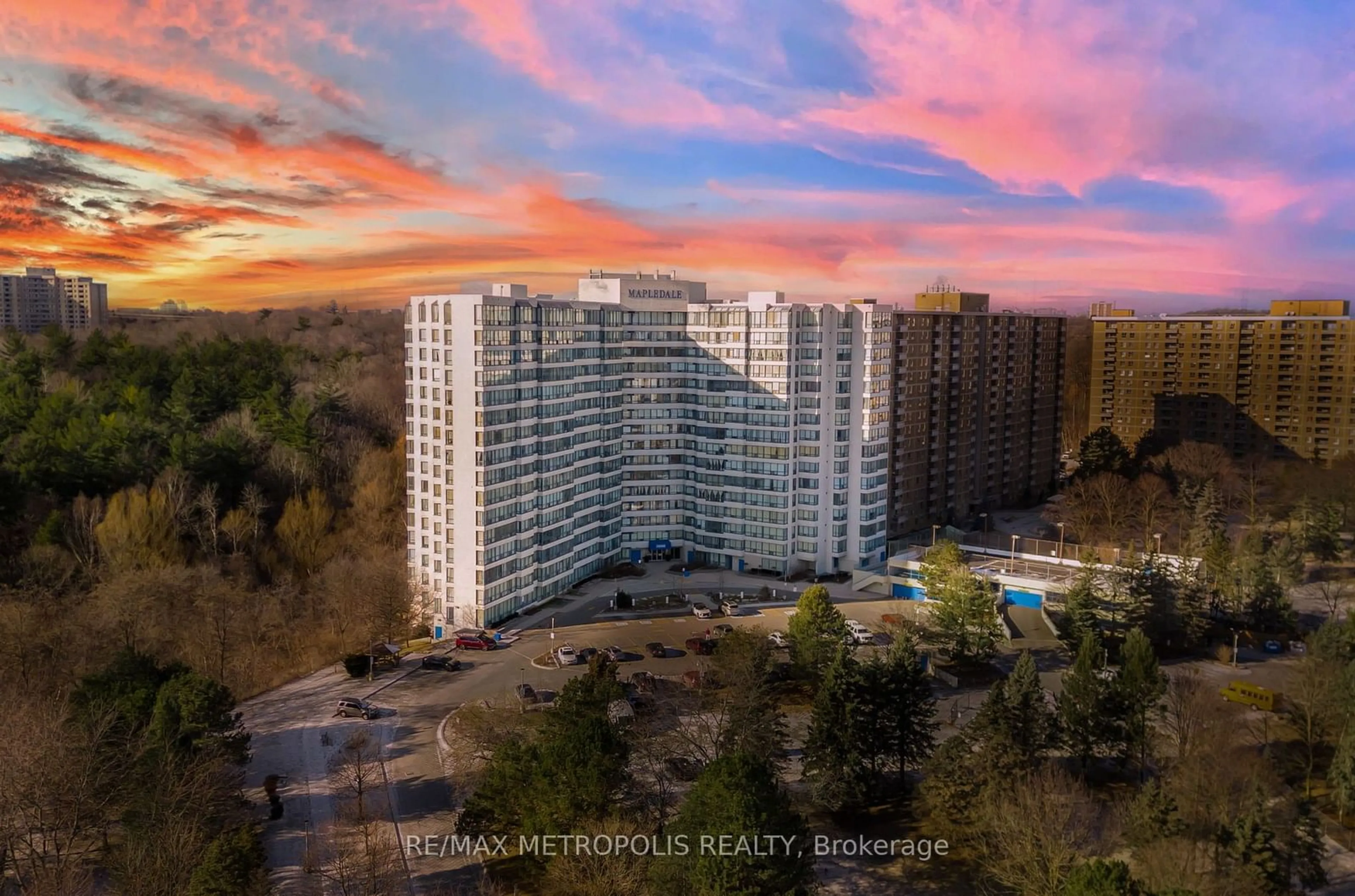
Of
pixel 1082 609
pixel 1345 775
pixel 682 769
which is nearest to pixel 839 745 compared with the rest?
pixel 682 769

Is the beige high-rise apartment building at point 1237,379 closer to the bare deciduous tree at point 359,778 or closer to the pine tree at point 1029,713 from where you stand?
the pine tree at point 1029,713

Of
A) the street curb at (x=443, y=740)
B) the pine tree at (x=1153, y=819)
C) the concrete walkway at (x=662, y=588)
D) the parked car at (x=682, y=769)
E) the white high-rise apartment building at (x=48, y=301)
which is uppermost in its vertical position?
the white high-rise apartment building at (x=48, y=301)

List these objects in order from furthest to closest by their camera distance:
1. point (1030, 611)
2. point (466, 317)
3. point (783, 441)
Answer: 1. point (783, 441)
2. point (1030, 611)
3. point (466, 317)

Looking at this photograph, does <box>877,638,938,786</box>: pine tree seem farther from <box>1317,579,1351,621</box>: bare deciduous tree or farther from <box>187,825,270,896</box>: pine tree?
<box>1317,579,1351,621</box>: bare deciduous tree

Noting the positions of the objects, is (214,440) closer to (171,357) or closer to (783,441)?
(171,357)

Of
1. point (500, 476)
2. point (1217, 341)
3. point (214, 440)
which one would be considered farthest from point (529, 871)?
point (1217, 341)

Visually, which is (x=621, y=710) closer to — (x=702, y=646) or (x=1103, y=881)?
(x=702, y=646)

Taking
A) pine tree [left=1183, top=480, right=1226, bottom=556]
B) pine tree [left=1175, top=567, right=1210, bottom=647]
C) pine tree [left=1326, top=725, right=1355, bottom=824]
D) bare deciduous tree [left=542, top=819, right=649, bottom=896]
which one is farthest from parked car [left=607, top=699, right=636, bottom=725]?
pine tree [left=1183, top=480, right=1226, bottom=556]

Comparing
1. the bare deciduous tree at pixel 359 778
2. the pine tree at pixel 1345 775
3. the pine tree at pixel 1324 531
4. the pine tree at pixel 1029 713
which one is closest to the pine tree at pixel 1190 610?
the pine tree at pixel 1345 775
